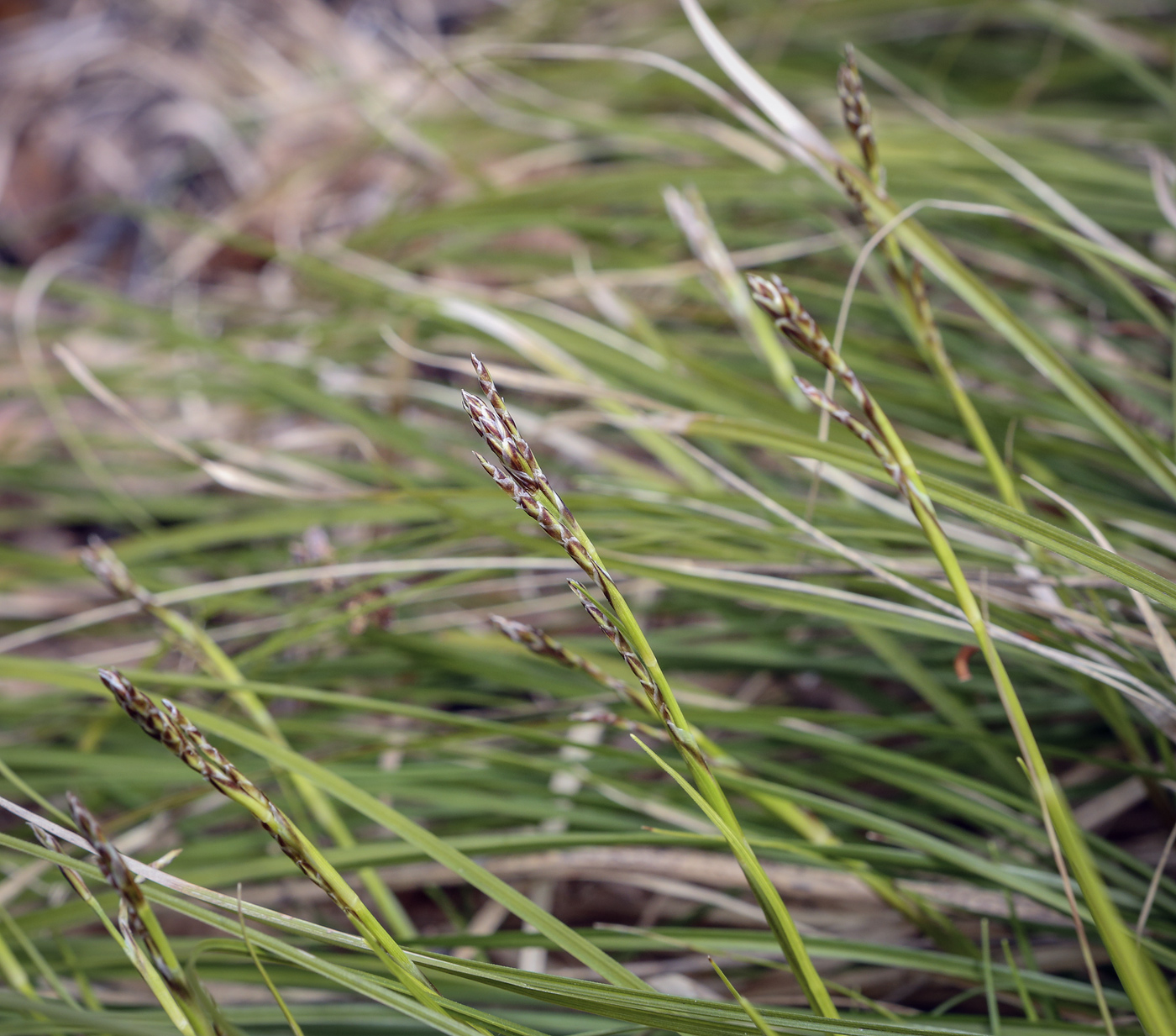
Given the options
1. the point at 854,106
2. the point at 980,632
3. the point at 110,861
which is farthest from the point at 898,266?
the point at 110,861

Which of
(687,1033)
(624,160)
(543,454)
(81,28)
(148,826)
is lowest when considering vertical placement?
(148,826)

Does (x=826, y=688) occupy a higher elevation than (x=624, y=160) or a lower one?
lower

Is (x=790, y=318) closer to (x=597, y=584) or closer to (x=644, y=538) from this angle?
(x=597, y=584)

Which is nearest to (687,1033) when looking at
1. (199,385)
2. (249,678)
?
(249,678)

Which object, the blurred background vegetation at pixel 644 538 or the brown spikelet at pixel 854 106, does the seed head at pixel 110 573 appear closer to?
the blurred background vegetation at pixel 644 538

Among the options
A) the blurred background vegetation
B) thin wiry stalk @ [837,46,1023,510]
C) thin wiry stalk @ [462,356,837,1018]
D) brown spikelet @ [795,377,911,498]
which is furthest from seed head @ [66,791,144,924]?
thin wiry stalk @ [837,46,1023,510]

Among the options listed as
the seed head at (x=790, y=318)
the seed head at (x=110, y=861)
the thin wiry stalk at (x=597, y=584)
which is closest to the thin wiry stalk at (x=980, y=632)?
the seed head at (x=790, y=318)

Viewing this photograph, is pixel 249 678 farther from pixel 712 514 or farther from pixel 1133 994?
pixel 1133 994
